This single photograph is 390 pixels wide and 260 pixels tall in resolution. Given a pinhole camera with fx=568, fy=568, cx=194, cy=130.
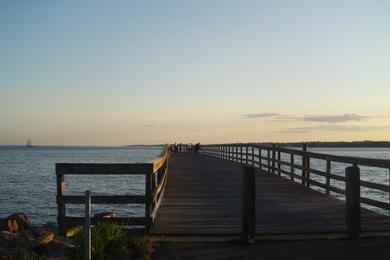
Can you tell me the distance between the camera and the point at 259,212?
1143 centimetres

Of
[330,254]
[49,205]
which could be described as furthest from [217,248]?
[49,205]

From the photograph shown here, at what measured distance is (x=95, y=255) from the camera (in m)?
7.46

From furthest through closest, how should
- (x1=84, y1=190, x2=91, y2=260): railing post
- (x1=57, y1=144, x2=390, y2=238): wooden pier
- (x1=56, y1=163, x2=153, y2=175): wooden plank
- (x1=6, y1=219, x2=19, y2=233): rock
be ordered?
1. (x1=6, y1=219, x2=19, y2=233): rock
2. (x1=56, y1=163, x2=153, y2=175): wooden plank
3. (x1=57, y1=144, x2=390, y2=238): wooden pier
4. (x1=84, y1=190, x2=91, y2=260): railing post

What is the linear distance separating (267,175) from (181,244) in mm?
12942

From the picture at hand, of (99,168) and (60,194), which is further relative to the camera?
(60,194)

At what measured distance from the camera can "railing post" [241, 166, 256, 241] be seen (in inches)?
347

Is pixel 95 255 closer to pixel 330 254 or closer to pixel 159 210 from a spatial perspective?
pixel 330 254

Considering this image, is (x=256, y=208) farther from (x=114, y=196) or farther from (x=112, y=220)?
(x=114, y=196)

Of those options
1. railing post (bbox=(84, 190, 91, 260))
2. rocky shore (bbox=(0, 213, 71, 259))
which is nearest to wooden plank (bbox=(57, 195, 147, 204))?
rocky shore (bbox=(0, 213, 71, 259))

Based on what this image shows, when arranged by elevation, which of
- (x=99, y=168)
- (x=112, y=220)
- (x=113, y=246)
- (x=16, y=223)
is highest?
(x=99, y=168)

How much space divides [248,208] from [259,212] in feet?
8.64

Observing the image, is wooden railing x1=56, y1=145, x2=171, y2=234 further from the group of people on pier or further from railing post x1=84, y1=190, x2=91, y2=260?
the group of people on pier

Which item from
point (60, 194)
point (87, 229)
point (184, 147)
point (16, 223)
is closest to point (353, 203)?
point (87, 229)

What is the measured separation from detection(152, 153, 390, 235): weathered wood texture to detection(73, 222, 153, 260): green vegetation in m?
1.24
